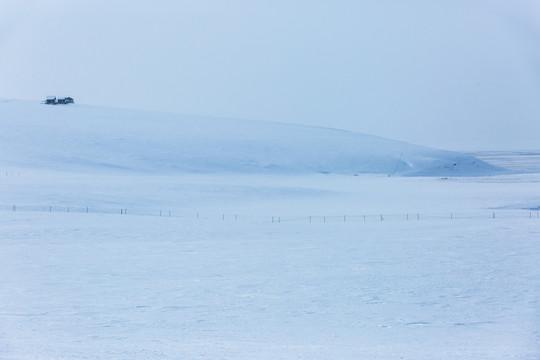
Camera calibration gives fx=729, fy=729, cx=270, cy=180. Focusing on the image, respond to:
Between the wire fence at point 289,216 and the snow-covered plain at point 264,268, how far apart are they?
0.11 meters

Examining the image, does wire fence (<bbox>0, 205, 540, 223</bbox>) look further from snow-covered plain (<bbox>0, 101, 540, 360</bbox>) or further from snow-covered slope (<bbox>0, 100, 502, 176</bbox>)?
snow-covered slope (<bbox>0, 100, 502, 176</bbox>)

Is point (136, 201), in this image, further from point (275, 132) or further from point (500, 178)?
point (275, 132)

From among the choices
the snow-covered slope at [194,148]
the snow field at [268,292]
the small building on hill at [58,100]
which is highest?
the small building on hill at [58,100]

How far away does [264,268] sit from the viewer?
57.8ft

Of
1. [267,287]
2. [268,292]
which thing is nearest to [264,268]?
[267,287]

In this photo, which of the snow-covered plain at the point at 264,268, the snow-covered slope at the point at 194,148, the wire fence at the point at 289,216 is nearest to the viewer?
the snow-covered plain at the point at 264,268

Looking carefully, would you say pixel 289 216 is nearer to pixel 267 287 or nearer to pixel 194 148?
pixel 267 287

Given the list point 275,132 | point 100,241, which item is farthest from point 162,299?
point 275,132

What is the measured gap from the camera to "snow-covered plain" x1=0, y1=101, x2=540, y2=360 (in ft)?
35.6

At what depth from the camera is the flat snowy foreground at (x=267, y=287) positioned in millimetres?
10523

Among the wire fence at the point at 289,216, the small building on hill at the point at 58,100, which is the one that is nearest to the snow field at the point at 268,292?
the wire fence at the point at 289,216

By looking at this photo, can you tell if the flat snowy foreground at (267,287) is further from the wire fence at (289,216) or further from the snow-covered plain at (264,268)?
the wire fence at (289,216)

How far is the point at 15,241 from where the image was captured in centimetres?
2145

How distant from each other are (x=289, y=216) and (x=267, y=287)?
49.5ft
